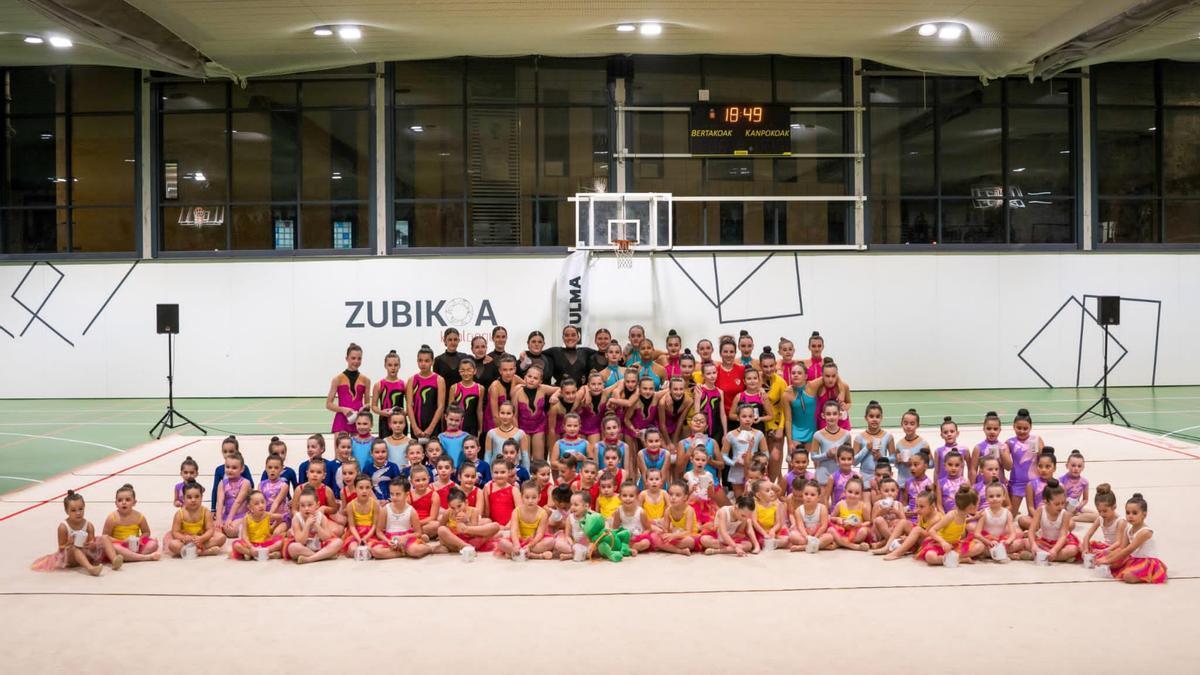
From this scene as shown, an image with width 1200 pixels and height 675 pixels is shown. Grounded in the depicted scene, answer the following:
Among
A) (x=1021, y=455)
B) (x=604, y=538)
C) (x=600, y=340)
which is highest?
(x=600, y=340)

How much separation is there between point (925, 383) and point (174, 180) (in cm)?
1610

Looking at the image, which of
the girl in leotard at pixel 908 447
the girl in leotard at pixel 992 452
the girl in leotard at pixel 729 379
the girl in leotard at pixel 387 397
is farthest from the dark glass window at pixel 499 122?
the girl in leotard at pixel 992 452

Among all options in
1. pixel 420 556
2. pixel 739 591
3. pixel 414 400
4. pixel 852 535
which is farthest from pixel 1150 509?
pixel 414 400

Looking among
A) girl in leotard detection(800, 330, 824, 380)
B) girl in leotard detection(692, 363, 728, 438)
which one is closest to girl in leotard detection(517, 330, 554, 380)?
girl in leotard detection(692, 363, 728, 438)

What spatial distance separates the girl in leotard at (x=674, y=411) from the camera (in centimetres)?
935

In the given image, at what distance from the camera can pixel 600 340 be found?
1061 centimetres

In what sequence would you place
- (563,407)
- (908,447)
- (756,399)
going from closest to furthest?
(908,447) → (756,399) → (563,407)

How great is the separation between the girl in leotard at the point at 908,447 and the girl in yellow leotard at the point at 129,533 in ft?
21.4

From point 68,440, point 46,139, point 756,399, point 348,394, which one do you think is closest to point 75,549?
point 348,394

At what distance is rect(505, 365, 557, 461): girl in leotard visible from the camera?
9516 millimetres

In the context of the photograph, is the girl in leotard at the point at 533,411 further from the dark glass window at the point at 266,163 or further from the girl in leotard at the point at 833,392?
the dark glass window at the point at 266,163

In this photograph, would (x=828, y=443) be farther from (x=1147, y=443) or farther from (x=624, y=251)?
(x=624, y=251)

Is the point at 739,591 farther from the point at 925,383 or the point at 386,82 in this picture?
the point at 386,82

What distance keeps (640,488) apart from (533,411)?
1434 mm
